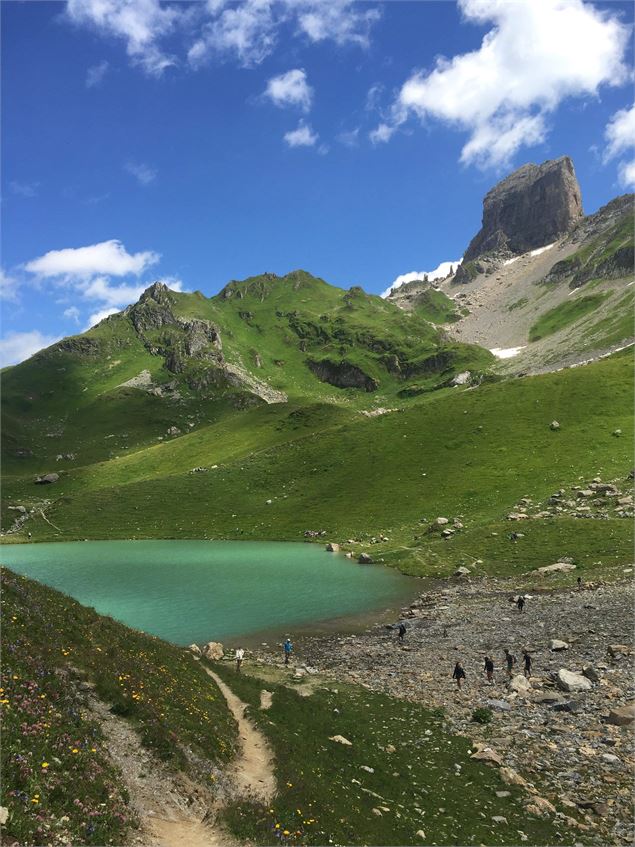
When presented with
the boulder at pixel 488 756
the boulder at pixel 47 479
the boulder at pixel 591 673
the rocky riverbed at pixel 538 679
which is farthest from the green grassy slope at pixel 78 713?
the boulder at pixel 47 479

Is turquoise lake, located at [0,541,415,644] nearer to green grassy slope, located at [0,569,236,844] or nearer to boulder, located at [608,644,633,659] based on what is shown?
green grassy slope, located at [0,569,236,844]

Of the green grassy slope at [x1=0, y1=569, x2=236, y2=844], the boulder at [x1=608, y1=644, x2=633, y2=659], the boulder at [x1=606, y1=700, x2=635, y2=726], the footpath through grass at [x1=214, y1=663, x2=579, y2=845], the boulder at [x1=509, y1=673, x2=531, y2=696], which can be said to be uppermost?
the green grassy slope at [x1=0, y1=569, x2=236, y2=844]

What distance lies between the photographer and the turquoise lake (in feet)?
160

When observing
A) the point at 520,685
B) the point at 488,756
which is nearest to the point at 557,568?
the point at 520,685

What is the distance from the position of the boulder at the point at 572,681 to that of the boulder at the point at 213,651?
2407 centimetres

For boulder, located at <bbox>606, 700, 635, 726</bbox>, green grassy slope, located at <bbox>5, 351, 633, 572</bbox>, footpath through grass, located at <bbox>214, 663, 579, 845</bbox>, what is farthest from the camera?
green grassy slope, located at <bbox>5, 351, 633, 572</bbox>

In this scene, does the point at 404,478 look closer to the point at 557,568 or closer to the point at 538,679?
the point at 557,568

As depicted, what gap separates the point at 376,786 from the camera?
19984 millimetres

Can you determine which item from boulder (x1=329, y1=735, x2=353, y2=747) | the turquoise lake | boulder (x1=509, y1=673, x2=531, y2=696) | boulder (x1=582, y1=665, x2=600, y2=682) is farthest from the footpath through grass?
the turquoise lake

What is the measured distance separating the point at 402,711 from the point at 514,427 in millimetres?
98044

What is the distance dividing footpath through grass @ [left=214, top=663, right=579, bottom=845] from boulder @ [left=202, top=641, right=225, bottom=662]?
31.5ft

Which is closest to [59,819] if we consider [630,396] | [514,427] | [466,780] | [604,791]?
[466,780]

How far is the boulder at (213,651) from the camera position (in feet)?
124

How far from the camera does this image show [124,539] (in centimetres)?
10581
